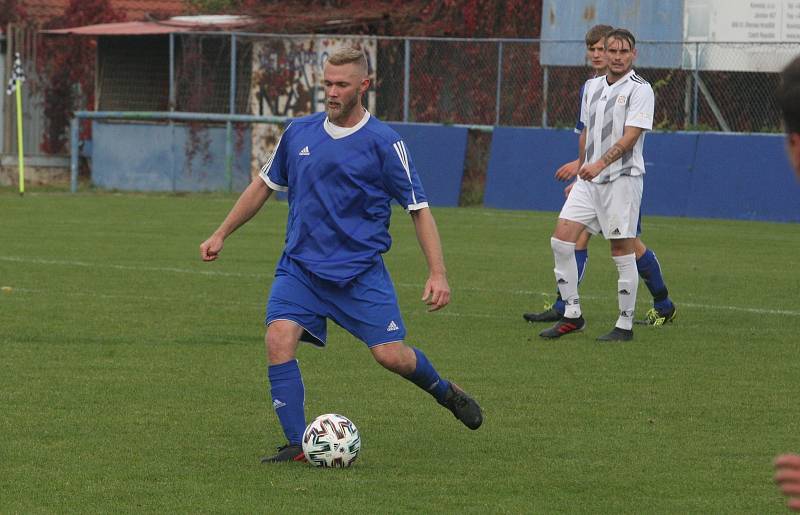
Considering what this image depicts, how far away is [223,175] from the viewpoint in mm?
26391

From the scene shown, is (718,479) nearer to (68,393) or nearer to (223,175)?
(68,393)

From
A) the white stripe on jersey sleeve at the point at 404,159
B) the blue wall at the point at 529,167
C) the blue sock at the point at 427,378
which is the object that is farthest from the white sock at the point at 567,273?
the blue wall at the point at 529,167

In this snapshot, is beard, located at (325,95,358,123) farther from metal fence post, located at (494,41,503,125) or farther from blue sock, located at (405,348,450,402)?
metal fence post, located at (494,41,503,125)

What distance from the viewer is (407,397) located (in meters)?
8.25

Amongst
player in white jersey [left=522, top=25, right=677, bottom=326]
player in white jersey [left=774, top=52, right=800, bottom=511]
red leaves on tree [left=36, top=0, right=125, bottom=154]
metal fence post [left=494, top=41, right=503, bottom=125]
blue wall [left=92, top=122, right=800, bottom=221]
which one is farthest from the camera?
red leaves on tree [left=36, top=0, right=125, bottom=154]

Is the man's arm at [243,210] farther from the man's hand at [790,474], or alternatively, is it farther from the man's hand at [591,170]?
the man's hand at [790,474]

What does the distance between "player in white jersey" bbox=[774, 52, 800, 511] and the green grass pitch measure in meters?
2.90

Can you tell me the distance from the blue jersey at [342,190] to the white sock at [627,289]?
4.03m

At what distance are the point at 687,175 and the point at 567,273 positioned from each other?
38.0 feet

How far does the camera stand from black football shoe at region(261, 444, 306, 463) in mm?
6570

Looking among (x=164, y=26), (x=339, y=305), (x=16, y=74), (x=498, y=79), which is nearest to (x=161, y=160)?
(x=164, y=26)

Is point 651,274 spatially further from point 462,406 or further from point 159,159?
point 159,159

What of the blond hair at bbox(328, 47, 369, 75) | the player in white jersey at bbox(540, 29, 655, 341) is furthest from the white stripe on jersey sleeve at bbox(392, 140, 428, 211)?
the player in white jersey at bbox(540, 29, 655, 341)

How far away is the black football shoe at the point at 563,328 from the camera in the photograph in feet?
34.6
